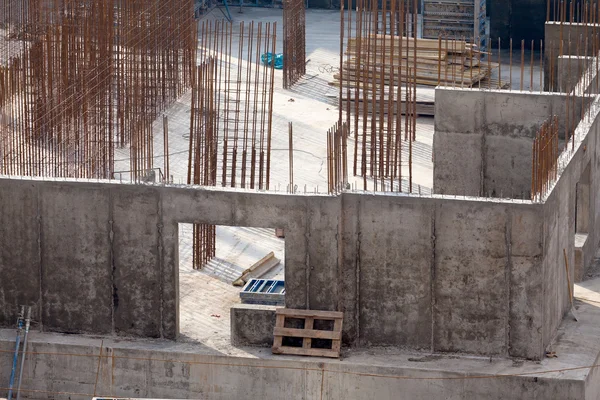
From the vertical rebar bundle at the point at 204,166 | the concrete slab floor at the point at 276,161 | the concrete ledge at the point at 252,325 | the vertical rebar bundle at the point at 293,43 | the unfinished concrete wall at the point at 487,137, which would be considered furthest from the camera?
the vertical rebar bundle at the point at 293,43

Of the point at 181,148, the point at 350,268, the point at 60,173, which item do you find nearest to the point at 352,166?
the point at 181,148

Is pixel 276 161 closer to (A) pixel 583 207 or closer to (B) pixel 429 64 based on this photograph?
(B) pixel 429 64

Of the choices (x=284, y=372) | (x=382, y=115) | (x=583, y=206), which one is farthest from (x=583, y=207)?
(x=284, y=372)

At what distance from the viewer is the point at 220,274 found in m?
24.1

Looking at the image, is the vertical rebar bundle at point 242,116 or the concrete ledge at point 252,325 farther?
the vertical rebar bundle at point 242,116

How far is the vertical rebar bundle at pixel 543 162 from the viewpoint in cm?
2070

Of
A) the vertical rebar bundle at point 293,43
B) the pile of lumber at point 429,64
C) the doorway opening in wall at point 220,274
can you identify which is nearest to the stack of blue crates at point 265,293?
the doorway opening in wall at point 220,274

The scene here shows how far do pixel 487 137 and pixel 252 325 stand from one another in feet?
22.6

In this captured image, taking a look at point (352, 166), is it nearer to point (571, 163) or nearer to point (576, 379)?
point (571, 163)

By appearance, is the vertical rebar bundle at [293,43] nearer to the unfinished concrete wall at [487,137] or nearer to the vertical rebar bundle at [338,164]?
the unfinished concrete wall at [487,137]

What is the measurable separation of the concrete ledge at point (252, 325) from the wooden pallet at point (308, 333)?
0.15m

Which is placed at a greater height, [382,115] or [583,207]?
[382,115]

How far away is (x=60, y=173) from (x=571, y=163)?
8.64 m

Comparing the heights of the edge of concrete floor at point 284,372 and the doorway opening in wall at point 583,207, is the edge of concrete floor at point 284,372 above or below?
below
